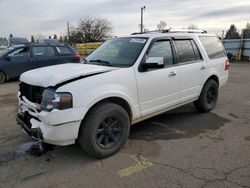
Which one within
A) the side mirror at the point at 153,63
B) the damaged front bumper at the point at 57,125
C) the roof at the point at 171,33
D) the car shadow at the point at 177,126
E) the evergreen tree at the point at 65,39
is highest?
the evergreen tree at the point at 65,39

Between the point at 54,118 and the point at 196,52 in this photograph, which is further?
the point at 196,52

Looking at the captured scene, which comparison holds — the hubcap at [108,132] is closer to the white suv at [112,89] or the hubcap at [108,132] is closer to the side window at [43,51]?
the white suv at [112,89]

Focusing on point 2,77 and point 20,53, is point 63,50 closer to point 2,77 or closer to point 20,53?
point 20,53

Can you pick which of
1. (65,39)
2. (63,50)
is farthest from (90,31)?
(63,50)

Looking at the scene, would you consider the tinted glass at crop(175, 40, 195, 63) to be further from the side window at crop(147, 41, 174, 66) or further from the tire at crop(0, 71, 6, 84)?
the tire at crop(0, 71, 6, 84)

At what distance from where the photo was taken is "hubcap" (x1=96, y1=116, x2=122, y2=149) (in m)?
3.53

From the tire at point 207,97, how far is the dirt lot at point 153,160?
0.41 metres

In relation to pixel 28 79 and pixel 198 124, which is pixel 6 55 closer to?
pixel 28 79

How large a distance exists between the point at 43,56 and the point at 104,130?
8046 mm

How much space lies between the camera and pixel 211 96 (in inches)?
226

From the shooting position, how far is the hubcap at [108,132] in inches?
139

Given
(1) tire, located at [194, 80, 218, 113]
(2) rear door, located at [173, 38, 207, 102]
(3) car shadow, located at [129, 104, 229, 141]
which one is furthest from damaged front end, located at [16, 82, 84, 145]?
(1) tire, located at [194, 80, 218, 113]

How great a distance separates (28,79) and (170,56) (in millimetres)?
2468

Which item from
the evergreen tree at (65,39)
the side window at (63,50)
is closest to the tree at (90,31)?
the evergreen tree at (65,39)
